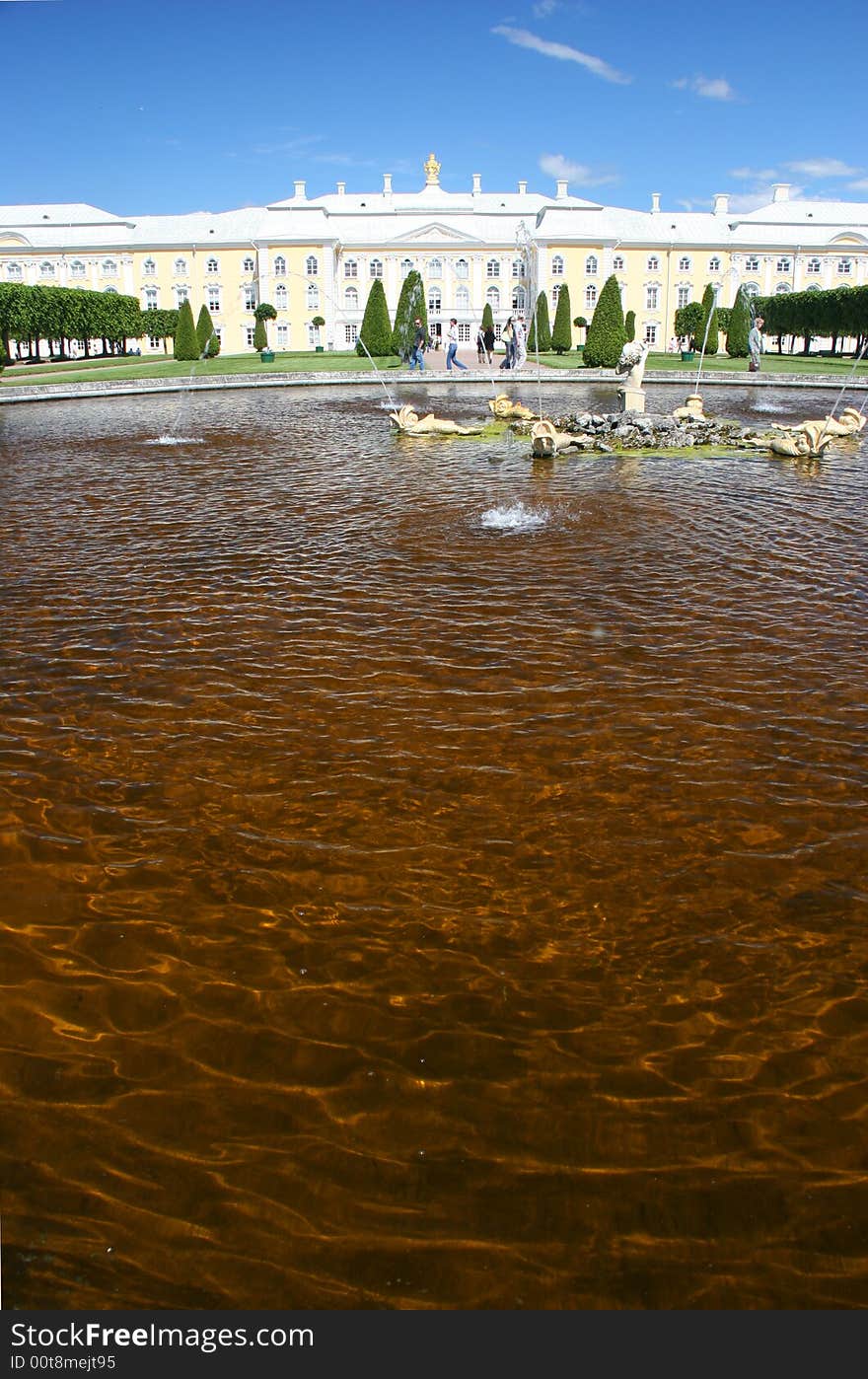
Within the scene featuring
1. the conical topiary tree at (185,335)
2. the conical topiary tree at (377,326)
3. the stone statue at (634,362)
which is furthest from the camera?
the conical topiary tree at (185,335)

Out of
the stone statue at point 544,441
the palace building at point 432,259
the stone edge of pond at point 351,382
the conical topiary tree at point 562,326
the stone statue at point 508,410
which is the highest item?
the palace building at point 432,259

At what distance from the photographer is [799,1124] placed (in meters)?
2.69

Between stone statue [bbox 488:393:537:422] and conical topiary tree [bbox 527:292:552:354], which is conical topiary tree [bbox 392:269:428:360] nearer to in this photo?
conical topiary tree [bbox 527:292:552:354]

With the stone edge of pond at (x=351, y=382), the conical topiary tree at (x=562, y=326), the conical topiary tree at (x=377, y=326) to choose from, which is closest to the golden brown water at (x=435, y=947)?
the stone edge of pond at (x=351, y=382)

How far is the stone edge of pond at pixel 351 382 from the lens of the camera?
26.4 meters

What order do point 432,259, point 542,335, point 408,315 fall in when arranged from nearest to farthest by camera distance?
point 408,315 → point 542,335 → point 432,259

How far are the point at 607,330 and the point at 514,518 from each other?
2438cm

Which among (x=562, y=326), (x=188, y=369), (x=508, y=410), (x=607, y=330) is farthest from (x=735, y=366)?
(x=188, y=369)

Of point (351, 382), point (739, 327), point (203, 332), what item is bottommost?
point (351, 382)

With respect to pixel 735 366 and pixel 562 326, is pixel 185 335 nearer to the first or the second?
pixel 562 326

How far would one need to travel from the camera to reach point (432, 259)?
208 feet

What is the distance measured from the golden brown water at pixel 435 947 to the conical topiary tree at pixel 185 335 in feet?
116

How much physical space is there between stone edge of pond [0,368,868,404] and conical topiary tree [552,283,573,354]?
15124mm

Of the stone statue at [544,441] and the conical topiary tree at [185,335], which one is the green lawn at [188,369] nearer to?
the conical topiary tree at [185,335]
